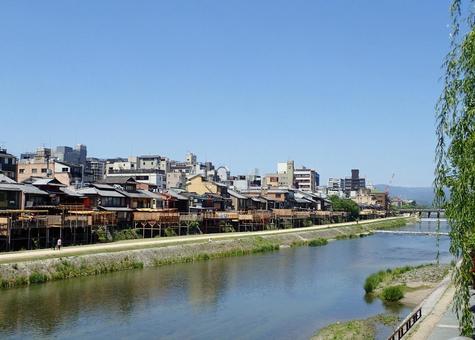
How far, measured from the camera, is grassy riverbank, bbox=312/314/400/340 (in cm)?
2591

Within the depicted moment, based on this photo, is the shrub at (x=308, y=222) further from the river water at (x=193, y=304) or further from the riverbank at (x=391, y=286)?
the riverbank at (x=391, y=286)

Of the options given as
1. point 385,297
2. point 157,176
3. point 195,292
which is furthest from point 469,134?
point 157,176

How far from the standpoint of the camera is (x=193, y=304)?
1373 inches

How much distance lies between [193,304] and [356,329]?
12035 millimetres

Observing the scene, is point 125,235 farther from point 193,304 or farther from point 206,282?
→ point 193,304

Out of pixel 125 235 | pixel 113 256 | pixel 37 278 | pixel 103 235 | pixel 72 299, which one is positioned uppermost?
pixel 103 235

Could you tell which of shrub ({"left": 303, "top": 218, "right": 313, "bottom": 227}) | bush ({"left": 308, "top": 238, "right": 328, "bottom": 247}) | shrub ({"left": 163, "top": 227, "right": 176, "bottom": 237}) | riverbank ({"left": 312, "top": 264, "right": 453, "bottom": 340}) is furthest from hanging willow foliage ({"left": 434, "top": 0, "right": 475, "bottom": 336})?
shrub ({"left": 303, "top": 218, "right": 313, "bottom": 227})

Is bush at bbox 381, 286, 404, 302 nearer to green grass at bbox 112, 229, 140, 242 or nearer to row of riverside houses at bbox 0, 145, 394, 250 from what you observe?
row of riverside houses at bbox 0, 145, 394, 250

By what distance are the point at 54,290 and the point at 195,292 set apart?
1008cm

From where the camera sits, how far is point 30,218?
48.6 metres

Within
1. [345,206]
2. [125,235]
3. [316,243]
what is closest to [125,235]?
[125,235]

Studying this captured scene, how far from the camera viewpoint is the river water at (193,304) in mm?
27922

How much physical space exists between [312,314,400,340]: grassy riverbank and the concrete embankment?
871 inches

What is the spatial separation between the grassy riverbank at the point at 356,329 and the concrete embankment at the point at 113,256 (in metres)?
22.1
